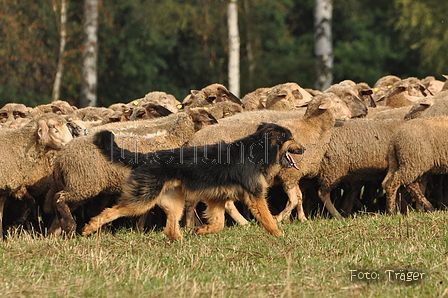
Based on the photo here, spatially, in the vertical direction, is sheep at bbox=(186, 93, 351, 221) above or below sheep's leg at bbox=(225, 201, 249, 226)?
above

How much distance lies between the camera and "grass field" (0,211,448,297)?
4.79m

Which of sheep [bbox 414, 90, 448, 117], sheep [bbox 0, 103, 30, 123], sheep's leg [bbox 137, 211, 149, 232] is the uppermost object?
sheep [bbox 414, 90, 448, 117]

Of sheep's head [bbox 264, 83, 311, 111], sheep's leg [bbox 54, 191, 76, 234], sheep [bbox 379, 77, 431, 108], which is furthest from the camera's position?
sheep [bbox 379, 77, 431, 108]

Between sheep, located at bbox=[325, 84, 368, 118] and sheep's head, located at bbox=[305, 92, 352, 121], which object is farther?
sheep, located at bbox=[325, 84, 368, 118]

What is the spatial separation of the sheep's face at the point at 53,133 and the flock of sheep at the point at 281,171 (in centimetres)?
1

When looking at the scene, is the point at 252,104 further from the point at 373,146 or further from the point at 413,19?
the point at 413,19

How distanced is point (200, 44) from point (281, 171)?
20.3 m

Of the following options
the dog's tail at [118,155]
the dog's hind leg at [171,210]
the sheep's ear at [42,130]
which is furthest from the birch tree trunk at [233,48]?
the dog's hind leg at [171,210]

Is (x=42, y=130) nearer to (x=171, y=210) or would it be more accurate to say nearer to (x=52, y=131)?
(x=52, y=131)

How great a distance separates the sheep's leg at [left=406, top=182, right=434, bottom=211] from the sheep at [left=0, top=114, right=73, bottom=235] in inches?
165

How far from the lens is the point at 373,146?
29.8 feet

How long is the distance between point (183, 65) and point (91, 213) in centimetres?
1989

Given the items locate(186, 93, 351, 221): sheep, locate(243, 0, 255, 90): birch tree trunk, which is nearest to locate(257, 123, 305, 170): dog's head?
locate(186, 93, 351, 221): sheep

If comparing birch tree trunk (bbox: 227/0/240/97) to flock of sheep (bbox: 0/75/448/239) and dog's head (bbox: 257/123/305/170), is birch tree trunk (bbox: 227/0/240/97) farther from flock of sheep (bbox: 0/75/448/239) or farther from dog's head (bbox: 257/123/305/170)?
dog's head (bbox: 257/123/305/170)
